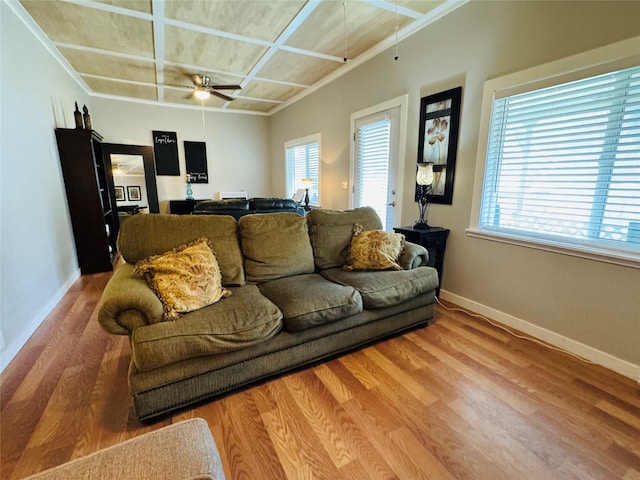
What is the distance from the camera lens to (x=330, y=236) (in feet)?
8.30

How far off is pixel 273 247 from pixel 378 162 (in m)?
2.03

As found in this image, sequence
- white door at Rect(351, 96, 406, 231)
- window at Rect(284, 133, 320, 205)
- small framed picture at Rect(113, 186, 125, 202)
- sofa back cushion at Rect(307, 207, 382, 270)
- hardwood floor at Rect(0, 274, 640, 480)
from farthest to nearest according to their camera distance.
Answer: small framed picture at Rect(113, 186, 125, 202) → window at Rect(284, 133, 320, 205) → white door at Rect(351, 96, 406, 231) → sofa back cushion at Rect(307, 207, 382, 270) → hardwood floor at Rect(0, 274, 640, 480)

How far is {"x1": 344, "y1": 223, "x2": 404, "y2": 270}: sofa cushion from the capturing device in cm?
236

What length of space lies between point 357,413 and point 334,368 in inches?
15.6

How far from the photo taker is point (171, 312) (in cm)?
155

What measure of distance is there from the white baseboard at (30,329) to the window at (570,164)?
377 centimetres

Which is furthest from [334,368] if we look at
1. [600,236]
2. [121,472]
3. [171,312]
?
[600,236]

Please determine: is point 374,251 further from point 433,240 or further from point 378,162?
point 378,162

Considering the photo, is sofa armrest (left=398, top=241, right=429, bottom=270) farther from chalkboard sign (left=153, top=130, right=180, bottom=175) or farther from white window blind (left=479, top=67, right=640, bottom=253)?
chalkboard sign (left=153, top=130, right=180, bottom=175)

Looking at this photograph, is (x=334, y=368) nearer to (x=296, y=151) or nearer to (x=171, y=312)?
(x=171, y=312)

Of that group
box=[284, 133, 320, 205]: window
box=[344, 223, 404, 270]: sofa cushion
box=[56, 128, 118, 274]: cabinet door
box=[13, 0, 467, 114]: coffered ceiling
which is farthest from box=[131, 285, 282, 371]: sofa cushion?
box=[284, 133, 320, 205]: window

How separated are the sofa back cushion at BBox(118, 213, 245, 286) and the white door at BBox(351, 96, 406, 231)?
2.03m

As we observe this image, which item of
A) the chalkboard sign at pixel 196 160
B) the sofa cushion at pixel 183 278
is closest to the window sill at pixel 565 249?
the sofa cushion at pixel 183 278

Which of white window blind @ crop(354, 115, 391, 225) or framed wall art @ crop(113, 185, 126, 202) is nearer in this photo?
white window blind @ crop(354, 115, 391, 225)
